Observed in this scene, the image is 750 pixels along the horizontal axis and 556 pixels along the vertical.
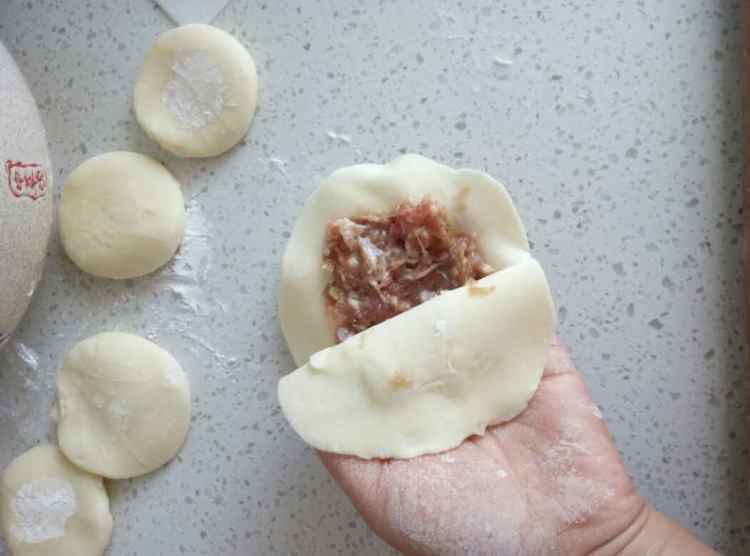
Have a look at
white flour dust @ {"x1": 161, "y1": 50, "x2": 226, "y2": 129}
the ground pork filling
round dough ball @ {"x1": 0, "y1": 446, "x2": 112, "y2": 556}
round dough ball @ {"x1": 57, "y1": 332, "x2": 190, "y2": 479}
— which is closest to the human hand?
the ground pork filling

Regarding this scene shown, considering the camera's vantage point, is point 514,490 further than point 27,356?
No

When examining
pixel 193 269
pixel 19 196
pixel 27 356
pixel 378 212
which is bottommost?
pixel 27 356

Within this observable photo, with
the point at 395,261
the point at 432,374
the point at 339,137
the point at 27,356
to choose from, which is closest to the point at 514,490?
the point at 432,374

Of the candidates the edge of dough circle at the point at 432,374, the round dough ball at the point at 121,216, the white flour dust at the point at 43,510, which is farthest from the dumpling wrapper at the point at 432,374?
the white flour dust at the point at 43,510

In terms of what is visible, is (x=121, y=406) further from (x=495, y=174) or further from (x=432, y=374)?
(x=495, y=174)

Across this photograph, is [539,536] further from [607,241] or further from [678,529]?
[607,241]

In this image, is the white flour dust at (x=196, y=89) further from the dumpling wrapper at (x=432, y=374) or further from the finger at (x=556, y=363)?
the finger at (x=556, y=363)

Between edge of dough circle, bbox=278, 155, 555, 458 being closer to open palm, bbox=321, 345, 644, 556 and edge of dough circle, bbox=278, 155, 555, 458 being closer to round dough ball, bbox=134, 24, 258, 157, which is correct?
open palm, bbox=321, 345, 644, 556
